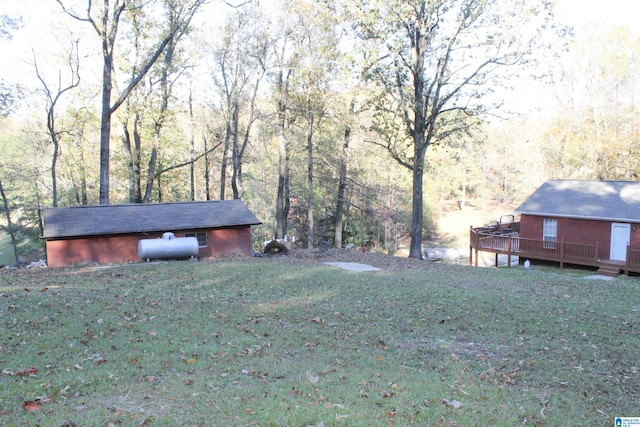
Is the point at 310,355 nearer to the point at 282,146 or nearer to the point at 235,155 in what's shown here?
the point at 282,146

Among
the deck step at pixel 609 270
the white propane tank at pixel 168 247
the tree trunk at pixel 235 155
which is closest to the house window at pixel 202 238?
the white propane tank at pixel 168 247

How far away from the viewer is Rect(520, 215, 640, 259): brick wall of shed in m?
22.6

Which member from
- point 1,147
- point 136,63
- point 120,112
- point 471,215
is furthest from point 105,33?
point 471,215

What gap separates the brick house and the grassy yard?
37.2 feet

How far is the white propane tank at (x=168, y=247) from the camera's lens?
19141 millimetres

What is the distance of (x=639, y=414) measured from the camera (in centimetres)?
528

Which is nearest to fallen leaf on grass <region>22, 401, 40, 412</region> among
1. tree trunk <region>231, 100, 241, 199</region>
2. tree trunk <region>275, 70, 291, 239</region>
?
tree trunk <region>275, 70, 291, 239</region>

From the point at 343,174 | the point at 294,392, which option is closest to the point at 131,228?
the point at 343,174

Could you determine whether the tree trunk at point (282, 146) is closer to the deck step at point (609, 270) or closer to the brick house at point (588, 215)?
the brick house at point (588, 215)

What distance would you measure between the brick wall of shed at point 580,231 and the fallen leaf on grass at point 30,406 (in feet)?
82.1

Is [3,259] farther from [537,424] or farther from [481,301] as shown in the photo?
[537,424]

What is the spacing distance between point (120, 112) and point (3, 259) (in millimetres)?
22839

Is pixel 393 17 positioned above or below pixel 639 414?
above

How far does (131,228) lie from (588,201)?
2344 centimetres
